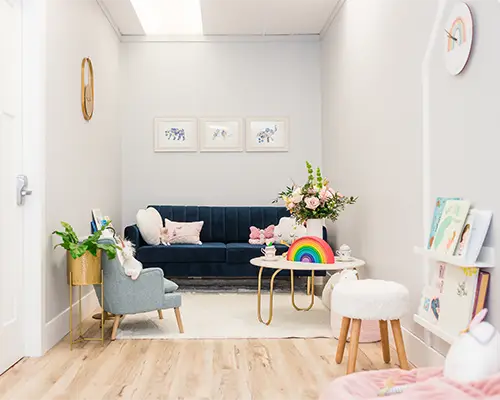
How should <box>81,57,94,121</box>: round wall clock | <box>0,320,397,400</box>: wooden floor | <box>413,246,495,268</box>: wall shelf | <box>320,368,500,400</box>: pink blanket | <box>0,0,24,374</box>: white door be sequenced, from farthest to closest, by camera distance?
1. <box>81,57,94,121</box>: round wall clock
2. <box>0,0,24,374</box>: white door
3. <box>0,320,397,400</box>: wooden floor
4. <box>413,246,495,268</box>: wall shelf
5. <box>320,368,500,400</box>: pink blanket

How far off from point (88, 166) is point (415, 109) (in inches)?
116

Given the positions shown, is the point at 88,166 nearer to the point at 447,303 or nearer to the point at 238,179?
the point at 238,179

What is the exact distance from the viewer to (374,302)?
10.0 feet

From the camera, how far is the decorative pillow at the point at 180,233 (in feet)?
20.1

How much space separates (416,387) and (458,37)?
A: 1.78m

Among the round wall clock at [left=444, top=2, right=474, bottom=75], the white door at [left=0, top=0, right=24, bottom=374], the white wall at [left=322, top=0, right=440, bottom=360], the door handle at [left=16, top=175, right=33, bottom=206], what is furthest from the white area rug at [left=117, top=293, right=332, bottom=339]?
the round wall clock at [left=444, top=2, right=474, bottom=75]

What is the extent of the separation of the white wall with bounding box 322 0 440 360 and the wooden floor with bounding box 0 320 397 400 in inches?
28.1

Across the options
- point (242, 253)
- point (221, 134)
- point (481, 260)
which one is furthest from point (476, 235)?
point (221, 134)

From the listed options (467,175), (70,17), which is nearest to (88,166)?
(70,17)

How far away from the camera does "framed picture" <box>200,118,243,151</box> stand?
22.2 feet

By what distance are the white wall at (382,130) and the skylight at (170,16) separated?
5.49 feet

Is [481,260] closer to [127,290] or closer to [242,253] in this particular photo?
[127,290]

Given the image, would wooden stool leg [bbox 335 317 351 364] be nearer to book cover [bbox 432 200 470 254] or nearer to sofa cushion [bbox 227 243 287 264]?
book cover [bbox 432 200 470 254]

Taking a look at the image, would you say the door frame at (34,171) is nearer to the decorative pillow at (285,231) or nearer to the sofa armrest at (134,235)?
the sofa armrest at (134,235)
